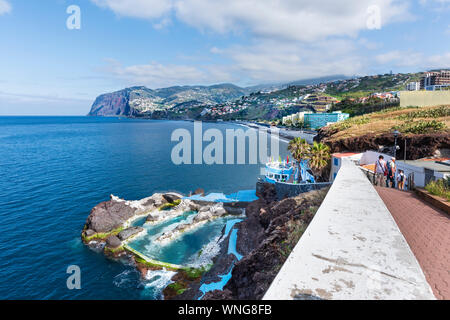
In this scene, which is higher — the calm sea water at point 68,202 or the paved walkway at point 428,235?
the paved walkway at point 428,235

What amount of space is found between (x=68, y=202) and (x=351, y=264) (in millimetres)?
32647

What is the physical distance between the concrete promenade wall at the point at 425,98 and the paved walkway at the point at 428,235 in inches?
1486

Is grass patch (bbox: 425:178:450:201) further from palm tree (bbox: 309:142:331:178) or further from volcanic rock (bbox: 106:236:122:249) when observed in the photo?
volcanic rock (bbox: 106:236:122:249)

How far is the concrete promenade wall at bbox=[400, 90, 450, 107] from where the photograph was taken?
3510 cm

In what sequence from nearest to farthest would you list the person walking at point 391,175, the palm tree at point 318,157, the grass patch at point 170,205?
the person walking at point 391,175 < the palm tree at point 318,157 < the grass patch at point 170,205

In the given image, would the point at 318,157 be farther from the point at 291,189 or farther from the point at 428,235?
the point at 428,235

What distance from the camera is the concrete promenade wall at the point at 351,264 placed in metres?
2.93

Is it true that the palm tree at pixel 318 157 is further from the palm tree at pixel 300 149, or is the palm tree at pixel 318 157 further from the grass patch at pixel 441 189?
the grass patch at pixel 441 189

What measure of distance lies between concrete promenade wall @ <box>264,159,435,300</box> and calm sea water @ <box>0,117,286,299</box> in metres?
14.3

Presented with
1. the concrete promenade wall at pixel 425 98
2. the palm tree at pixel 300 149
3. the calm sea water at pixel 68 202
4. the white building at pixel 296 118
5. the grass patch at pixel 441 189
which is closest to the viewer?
the grass patch at pixel 441 189

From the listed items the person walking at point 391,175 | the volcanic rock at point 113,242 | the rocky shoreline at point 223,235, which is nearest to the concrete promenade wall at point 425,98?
Result: the rocky shoreline at point 223,235

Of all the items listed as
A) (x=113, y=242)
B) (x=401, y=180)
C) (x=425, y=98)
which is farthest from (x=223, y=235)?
(x=425, y=98)

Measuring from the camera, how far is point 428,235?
533 centimetres
